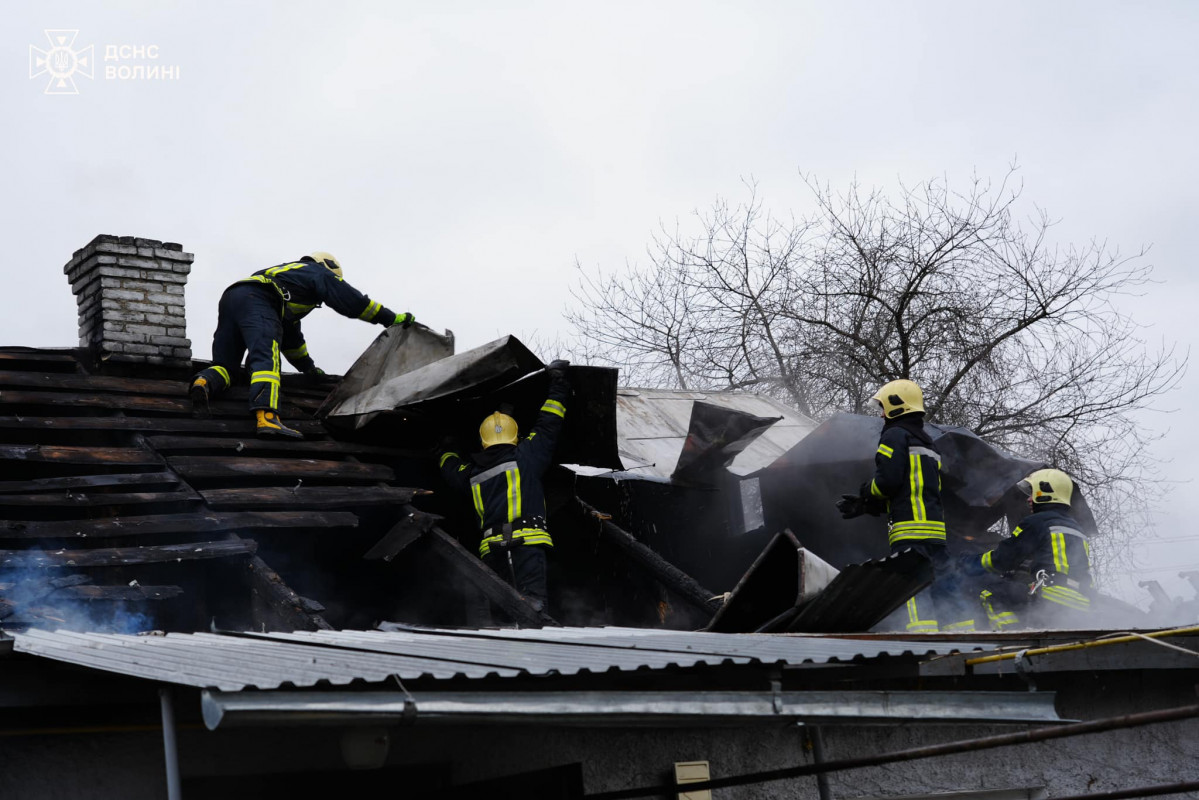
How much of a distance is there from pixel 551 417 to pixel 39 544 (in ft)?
11.9

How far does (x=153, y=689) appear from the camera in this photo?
471cm

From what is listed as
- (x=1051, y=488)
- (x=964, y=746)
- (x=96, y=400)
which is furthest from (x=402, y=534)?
(x=964, y=746)

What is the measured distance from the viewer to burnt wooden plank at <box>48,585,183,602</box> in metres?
6.58

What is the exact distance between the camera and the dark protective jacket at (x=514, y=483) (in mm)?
9016

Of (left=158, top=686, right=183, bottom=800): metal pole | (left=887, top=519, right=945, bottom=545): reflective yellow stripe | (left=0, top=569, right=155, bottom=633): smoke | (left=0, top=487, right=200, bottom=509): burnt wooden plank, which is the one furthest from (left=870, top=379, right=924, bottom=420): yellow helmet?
(left=158, top=686, right=183, bottom=800): metal pole

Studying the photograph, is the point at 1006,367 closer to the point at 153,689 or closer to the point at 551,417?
the point at 551,417

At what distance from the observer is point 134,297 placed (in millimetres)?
10547

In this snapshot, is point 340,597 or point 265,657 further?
point 340,597

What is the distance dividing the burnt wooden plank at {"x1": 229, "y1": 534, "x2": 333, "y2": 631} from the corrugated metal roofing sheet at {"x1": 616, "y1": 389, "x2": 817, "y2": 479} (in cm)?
406

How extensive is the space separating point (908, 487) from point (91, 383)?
5.90 m

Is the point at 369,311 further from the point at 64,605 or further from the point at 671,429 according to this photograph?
the point at 64,605

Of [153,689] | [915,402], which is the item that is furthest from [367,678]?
[915,402]

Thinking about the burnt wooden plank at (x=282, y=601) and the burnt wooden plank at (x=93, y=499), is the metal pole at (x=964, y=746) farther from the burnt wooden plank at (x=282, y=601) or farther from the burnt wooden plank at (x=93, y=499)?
the burnt wooden plank at (x=93, y=499)

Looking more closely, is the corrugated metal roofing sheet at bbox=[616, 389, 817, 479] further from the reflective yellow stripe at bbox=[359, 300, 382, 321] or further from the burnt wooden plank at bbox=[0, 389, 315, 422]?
the burnt wooden plank at bbox=[0, 389, 315, 422]
